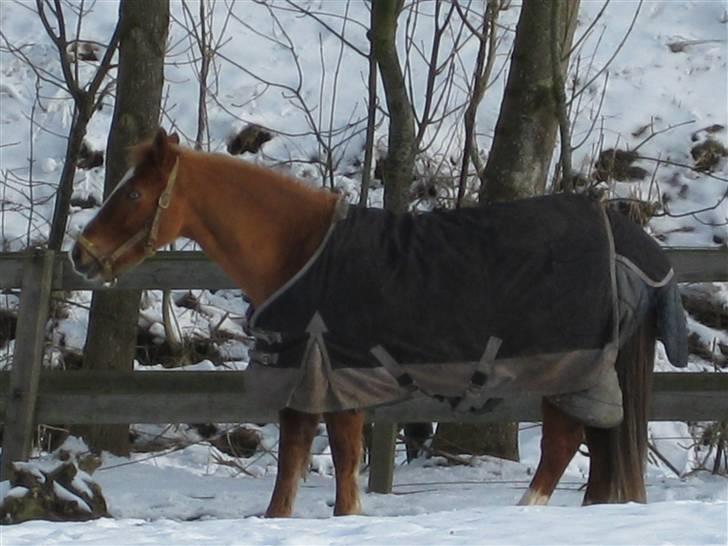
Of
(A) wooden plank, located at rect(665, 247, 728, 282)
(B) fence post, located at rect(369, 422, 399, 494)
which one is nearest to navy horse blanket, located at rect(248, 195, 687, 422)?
(A) wooden plank, located at rect(665, 247, 728, 282)

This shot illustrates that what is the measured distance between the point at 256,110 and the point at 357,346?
8184 mm

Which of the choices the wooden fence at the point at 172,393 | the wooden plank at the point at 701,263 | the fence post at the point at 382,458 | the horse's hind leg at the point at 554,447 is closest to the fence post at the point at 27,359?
the wooden fence at the point at 172,393

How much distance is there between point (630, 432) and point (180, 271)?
2.41 m

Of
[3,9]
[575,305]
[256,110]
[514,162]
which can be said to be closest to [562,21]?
[514,162]

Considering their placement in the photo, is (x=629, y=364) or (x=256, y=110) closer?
(x=629, y=364)

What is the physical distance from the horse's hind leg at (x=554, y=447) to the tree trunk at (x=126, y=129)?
3.18 m

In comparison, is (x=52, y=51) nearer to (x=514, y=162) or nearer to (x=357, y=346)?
(x=514, y=162)

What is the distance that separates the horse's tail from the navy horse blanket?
0.28 ft

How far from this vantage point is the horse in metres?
5.34

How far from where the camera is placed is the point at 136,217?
5480 mm

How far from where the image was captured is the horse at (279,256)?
5340 millimetres

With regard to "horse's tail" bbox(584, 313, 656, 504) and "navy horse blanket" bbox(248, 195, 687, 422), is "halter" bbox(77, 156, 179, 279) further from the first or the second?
"horse's tail" bbox(584, 313, 656, 504)

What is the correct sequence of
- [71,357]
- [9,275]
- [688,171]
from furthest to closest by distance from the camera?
[688,171] < [71,357] < [9,275]

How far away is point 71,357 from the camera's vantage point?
9664mm
